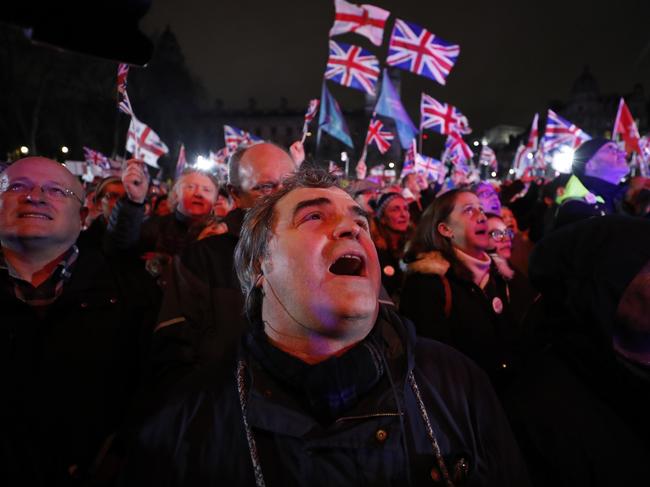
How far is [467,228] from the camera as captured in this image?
3.47 metres

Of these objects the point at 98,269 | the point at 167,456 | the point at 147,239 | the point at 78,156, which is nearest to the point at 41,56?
the point at 78,156

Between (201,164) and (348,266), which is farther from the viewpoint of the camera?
(201,164)

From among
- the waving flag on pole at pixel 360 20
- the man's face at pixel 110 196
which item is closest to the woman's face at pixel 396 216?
the man's face at pixel 110 196

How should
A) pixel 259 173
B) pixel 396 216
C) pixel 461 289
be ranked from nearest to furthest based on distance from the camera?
pixel 259 173 → pixel 461 289 → pixel 396 216

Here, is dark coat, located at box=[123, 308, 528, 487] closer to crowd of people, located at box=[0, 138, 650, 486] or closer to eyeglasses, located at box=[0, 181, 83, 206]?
crowd of people, located at box=[0, 138, 650, 486]

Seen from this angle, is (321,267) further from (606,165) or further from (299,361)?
(606,165)

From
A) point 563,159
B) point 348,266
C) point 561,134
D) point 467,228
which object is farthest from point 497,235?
point 561,134

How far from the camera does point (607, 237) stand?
1.75m

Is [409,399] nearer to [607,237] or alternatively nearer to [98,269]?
[607,237]

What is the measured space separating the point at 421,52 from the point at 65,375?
10.4m

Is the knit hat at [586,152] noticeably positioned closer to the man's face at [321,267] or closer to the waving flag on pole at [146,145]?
the man's face at [321,267]

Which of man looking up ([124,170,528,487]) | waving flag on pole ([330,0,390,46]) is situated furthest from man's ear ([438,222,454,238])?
waving flag on pole ([330,0,390,46])

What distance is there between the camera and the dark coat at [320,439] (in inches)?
59.6

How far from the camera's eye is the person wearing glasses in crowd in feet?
9.95
